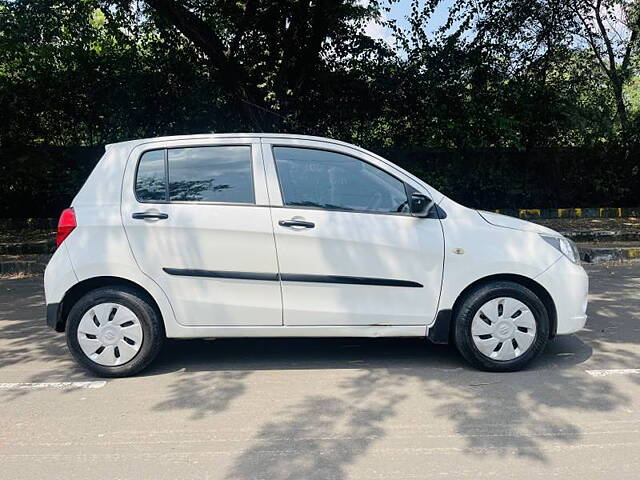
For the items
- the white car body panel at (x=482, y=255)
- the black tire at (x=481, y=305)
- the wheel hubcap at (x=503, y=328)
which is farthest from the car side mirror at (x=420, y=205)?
the wheel hubcap at (x=503, y=328)

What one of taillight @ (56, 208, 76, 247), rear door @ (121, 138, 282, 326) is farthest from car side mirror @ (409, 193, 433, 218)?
taillight @ (56, 208, 76, 247)

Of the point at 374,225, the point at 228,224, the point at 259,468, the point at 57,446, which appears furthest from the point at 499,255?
the point at 57,446

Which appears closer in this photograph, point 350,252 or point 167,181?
point 350,252

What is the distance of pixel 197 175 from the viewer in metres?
4.69

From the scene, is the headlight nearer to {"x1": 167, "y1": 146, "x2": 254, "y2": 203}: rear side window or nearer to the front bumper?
the front bumper

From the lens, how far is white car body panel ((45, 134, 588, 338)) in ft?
14.9

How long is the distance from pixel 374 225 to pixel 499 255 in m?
0.94

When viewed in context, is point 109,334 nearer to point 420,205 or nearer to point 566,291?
point 420,205

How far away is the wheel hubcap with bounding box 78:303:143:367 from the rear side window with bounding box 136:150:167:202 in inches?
33.4

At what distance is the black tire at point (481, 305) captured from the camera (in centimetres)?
454

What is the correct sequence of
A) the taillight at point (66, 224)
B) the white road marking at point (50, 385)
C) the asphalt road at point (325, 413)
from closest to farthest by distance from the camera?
the asphalt road at point (325, 413) < the white road marking at point (50, 385) < the taillight at point (66, 224)

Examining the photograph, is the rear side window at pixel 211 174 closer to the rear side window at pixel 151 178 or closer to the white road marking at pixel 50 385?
the rear side window at pixel 151 178

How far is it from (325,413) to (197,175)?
6.60 ft

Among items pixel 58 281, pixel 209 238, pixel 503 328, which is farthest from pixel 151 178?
pixel 503 328
